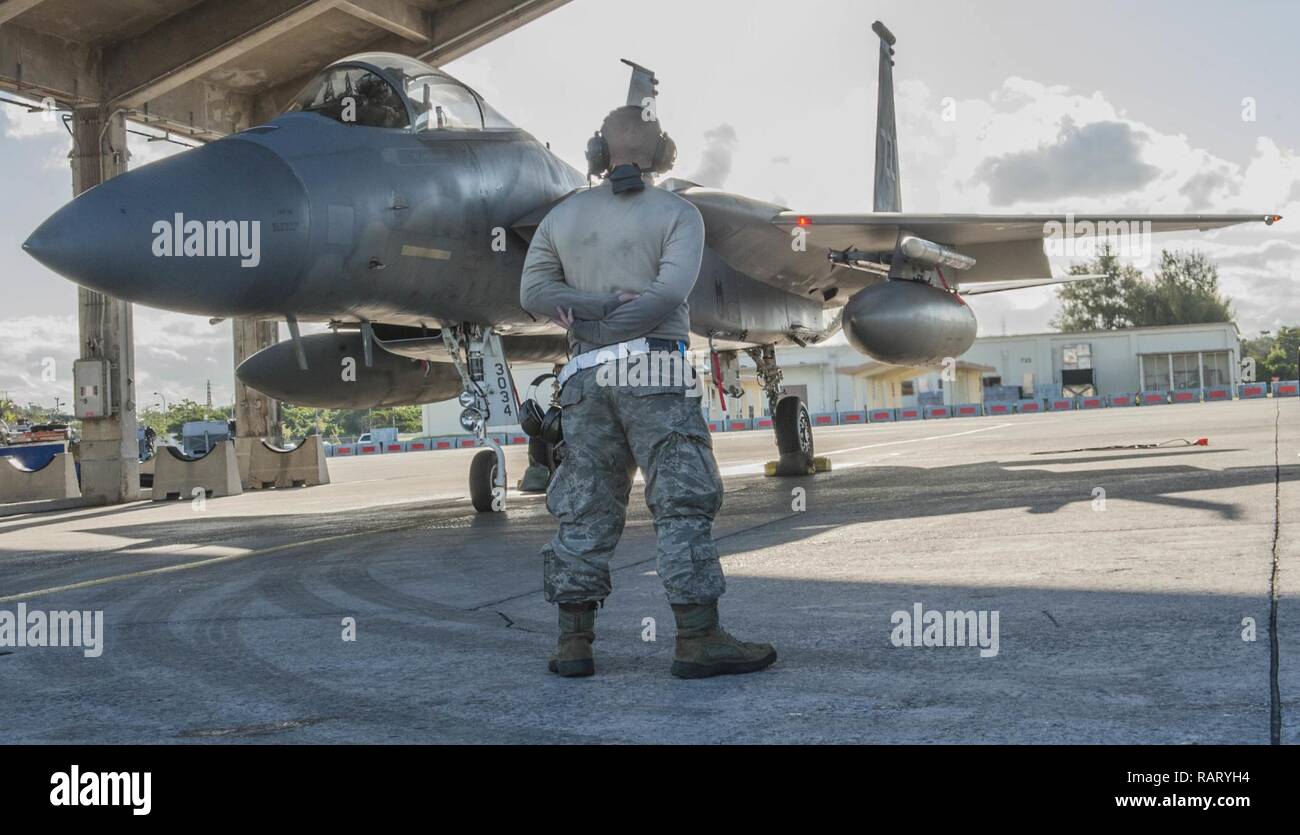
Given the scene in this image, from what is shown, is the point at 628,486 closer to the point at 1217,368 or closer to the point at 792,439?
the point at 792,439

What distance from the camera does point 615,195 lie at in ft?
13.3

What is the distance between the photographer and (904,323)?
418 inches

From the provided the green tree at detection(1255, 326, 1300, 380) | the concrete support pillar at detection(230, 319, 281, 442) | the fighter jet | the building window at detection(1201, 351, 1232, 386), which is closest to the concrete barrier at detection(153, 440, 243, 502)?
the concrete support pillar at detection(230, 319, 281, 442)

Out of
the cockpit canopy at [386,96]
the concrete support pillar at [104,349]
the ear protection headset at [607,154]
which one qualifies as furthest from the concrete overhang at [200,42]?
the ear protection headset at [607,154]

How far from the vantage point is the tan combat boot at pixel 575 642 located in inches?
146

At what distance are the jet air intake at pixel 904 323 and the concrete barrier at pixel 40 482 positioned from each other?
1639cm

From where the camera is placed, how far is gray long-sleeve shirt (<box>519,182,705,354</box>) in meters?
3.91

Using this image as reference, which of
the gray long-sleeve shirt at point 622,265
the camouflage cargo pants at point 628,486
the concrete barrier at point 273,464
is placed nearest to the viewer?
the camouflage cargo pants at point 628,486

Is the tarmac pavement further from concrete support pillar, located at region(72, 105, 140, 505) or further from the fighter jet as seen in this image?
concrete support pillar, located at region(72, 105, 140, 505)

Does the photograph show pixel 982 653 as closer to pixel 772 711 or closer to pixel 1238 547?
pixel 772 711

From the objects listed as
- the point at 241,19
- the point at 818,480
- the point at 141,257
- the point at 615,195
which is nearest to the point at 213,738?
the point at 615,195

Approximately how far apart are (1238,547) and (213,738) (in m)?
4.81

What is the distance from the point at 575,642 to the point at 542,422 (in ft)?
2.90

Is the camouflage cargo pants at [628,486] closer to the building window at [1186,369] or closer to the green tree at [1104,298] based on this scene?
the building window at [1186,369]
